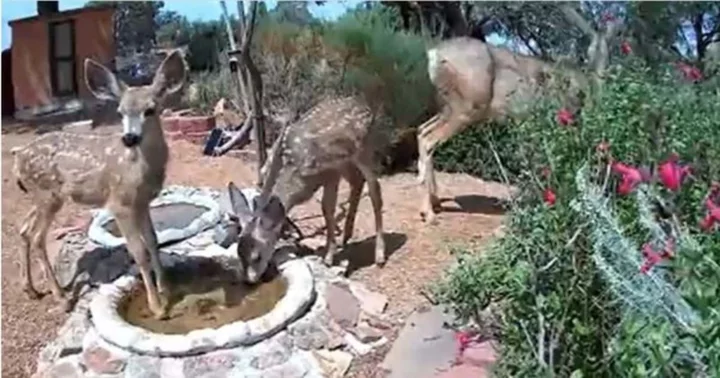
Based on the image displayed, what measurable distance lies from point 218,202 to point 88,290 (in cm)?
37

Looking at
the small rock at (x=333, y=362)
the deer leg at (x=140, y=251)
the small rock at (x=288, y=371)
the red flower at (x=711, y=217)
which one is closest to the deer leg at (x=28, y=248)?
the deer leg at (x=140, y=251)

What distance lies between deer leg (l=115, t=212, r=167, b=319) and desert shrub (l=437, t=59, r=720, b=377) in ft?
2.49

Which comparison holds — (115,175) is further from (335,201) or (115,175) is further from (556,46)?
(556,46)

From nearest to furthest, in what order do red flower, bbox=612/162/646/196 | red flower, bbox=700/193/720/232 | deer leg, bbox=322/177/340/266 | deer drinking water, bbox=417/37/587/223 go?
red flower, bbox=700/193/720/232 < red flower, bbox=612/162/646/196 < deer drinking water, bbox=417/37/587/223 < deer leg, bbox=322/177/340/266

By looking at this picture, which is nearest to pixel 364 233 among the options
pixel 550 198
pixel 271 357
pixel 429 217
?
pixel 429 217

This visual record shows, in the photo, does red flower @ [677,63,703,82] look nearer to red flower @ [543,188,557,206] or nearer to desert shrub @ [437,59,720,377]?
desert shrub @ [437,59,720,377]

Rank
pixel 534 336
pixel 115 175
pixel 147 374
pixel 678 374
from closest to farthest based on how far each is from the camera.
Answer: pixel 678 374, pixel 534 336, pixel 147 374, pixel 115 175

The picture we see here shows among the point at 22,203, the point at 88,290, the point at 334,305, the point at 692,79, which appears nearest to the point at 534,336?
the point at 692,79

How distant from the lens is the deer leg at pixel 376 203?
248cm

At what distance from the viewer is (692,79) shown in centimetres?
186

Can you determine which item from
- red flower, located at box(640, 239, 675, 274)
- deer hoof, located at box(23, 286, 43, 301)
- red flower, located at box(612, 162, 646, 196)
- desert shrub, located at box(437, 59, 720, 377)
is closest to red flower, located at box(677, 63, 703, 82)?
desert shrub, located at box(437, 59, 720, 377)

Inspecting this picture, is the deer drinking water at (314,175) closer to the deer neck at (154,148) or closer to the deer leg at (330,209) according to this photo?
the deer leg at (330,209)

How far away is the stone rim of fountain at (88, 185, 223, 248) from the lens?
2439 millimetres

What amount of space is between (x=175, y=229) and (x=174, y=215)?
0.05 m
